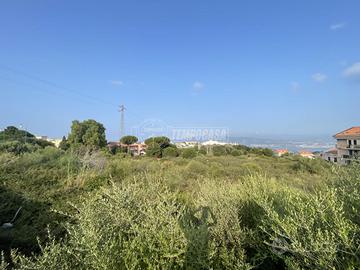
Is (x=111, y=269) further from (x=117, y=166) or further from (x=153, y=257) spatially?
(x=117, y=166)

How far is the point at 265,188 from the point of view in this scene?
4699mm

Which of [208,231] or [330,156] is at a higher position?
[330,156]

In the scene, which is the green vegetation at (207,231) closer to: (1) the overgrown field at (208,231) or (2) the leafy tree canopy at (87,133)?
(1) the overgrown field at (208,231)

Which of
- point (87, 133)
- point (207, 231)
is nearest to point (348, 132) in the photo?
point (87, 133)

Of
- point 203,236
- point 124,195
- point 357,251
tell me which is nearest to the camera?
point 357,251

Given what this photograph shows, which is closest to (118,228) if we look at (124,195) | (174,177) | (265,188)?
(124,195)

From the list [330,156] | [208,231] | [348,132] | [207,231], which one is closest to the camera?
[207,231]

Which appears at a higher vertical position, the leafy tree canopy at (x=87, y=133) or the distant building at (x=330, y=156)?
the leafy tree canopy at (x=87, y=133)

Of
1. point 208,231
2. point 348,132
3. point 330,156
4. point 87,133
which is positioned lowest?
point 208,231

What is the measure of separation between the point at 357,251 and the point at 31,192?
24.1 feet

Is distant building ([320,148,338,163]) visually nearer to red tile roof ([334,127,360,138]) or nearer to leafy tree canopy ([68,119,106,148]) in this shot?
red tile roof ([334,127,360,138])

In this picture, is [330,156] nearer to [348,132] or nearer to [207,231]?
[207,231]

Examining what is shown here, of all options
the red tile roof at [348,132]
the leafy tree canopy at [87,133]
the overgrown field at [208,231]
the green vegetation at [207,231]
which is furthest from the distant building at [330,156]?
the leafy tree canopy at [87,133]

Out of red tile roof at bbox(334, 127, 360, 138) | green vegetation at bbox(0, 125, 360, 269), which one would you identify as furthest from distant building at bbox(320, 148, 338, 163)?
red tile roof at bbox(334, 127, 360, 138)
